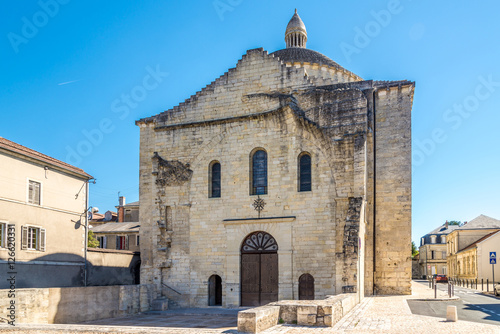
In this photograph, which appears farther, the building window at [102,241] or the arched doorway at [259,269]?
the building window at [102,241]

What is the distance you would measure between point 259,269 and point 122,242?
1844 cm

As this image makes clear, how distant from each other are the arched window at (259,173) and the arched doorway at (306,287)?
403cm

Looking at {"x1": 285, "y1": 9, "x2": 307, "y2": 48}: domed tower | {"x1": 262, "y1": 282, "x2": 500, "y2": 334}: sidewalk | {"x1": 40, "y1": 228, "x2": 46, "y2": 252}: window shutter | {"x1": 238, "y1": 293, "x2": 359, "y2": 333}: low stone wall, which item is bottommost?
{"x1": 262, "y1": 282, "x2": 500, "y2": 334}: sidewalk

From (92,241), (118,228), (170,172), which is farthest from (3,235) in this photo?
(118,228)

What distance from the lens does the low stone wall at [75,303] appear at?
14891 mm

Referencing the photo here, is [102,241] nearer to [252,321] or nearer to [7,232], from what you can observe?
[7,232]

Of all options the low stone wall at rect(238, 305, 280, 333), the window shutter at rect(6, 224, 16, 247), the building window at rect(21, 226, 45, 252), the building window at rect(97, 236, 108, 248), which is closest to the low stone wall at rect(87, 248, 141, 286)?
the building window at rect(21, 226, 45, 252)

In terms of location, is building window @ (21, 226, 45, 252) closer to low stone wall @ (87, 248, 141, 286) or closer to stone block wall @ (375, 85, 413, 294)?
low stone wall @ (87, 248, 141, 286)

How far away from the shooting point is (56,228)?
2167 cm

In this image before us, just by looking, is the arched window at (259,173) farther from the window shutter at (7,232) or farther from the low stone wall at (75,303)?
the window shutter at (7,232)

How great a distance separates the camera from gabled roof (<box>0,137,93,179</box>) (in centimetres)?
1936

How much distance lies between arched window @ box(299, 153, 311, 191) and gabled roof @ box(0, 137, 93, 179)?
1122 cm

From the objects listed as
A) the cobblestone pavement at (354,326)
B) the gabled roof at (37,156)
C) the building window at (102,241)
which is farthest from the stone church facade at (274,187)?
the building window at (102,241)

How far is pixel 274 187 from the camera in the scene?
2028 centimetres
